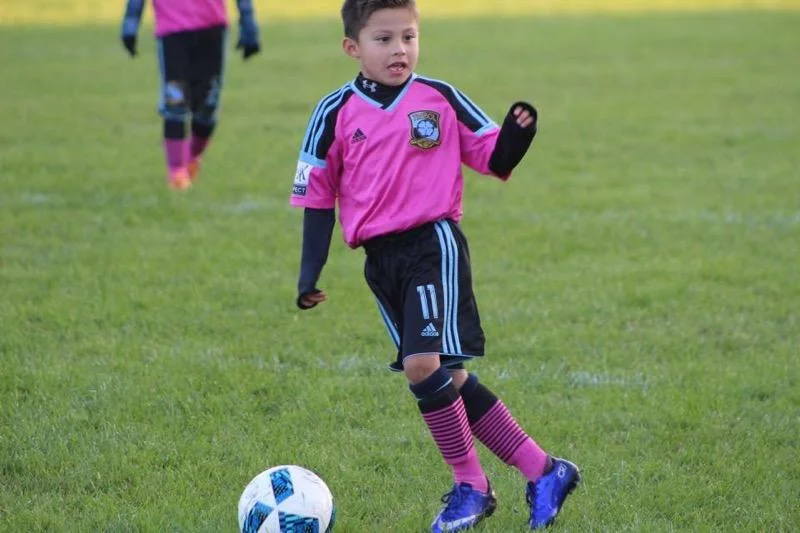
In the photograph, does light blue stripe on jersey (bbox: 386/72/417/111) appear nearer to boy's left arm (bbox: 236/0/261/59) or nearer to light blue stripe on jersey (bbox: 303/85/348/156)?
light blue stripe on jersey (bbox: 303/85/348/156)

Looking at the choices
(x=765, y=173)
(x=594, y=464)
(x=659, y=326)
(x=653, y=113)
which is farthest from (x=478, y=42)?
(x=594, y=464)

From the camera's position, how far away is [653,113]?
12352 mm

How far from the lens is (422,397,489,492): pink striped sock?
3.87 m

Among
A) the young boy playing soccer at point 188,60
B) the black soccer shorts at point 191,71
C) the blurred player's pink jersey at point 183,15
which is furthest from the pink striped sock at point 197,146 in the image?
the blurred player's pink jersey at point 183,15

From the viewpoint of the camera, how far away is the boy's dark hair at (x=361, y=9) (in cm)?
384

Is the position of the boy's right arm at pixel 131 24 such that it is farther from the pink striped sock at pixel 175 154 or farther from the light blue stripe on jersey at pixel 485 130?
the light blue stripe on jersey at pixel 485 130

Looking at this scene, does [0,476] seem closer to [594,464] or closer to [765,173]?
[594,464]

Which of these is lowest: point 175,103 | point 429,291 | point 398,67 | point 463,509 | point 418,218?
point 175,103

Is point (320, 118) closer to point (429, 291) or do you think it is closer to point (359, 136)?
point (359, 136)

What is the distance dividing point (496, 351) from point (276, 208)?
10.6 ft

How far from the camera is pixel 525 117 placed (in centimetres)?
371

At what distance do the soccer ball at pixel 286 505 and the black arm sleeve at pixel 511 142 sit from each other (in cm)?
110

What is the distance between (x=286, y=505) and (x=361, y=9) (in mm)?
1493

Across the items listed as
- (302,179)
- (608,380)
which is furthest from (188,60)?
(302,179)
